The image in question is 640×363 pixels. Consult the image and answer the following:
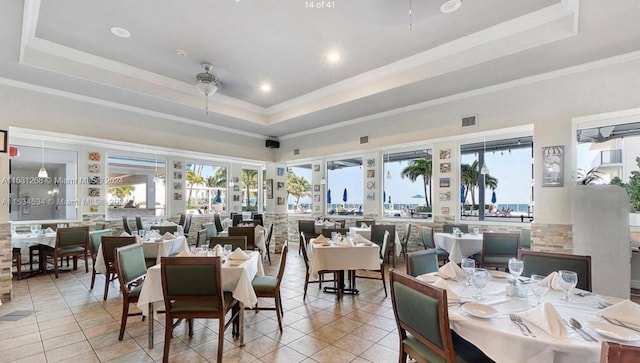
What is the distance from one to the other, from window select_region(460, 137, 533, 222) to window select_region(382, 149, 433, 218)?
0.83m

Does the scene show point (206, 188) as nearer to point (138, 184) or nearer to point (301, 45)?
point (138, 184)

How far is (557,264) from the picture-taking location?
2723mm

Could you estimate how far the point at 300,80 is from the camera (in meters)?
5.34

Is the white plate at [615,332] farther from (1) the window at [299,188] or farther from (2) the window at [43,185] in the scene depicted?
(2) the window at [43,185]

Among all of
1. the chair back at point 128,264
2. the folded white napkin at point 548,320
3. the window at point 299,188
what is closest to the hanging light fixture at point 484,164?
the window at point 299,188

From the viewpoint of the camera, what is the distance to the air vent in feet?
16.8

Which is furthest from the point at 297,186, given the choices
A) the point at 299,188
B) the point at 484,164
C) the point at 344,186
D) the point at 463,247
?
the point at 463,247

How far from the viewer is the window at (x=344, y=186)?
8.85 m

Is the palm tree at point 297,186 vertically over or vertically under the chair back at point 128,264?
over

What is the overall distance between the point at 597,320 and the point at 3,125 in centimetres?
702

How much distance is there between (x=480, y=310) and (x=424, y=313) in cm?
35

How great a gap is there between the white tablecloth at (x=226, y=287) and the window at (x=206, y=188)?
23.3 feet

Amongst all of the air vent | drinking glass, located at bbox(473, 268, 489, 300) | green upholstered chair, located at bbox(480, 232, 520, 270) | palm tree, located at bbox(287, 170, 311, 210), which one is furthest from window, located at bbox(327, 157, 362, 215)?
drinking glass, located at bbox(473, 268, 489, 300)

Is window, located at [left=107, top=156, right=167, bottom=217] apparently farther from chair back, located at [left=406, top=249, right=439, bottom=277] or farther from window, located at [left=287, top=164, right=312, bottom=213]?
chair back, located at [left=406, top=249, right=439, bottom=277]
